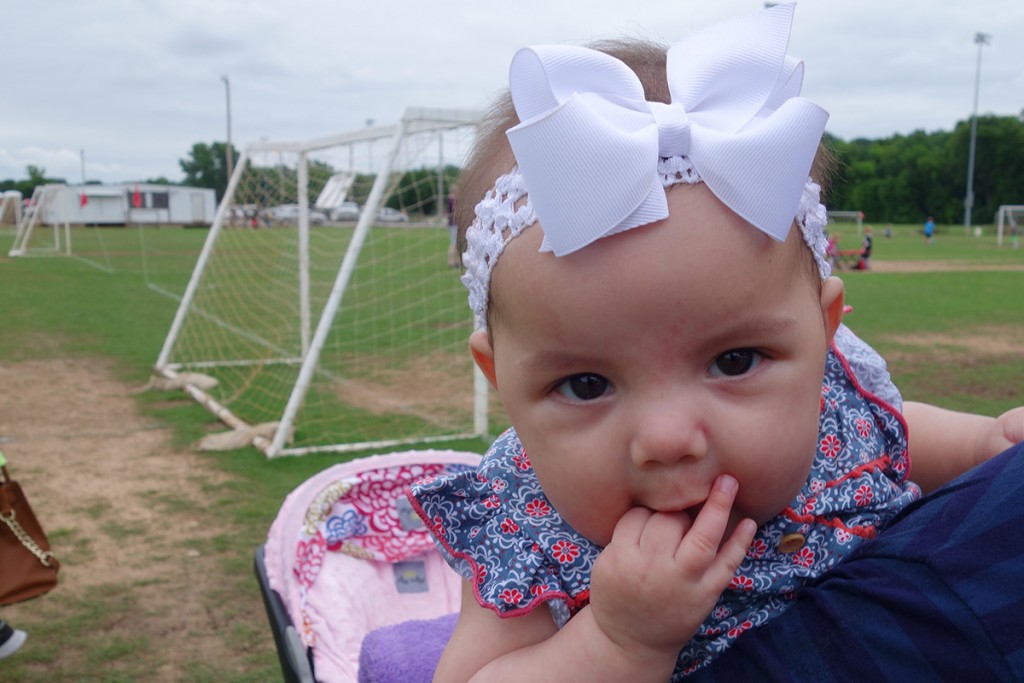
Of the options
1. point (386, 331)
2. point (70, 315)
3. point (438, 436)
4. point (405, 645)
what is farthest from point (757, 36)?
point (70, 315)

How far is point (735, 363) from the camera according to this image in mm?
980

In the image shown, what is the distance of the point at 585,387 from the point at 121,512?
480 cm

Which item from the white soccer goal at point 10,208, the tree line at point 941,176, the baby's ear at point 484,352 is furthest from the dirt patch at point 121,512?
the tree line at point 941,176

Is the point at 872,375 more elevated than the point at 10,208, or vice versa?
the point at 10,208

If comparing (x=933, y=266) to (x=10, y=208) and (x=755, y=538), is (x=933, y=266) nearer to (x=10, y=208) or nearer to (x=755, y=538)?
(x=755, y=538)

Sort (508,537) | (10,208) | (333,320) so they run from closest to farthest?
1. (508,537)
2. (333,320)
3. (10,208)

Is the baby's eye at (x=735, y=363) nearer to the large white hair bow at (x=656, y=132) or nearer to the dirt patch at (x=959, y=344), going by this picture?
the large white hair bow at (x=656, y=132)

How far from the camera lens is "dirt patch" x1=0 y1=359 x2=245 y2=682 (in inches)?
154

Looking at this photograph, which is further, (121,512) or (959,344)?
(959,344)

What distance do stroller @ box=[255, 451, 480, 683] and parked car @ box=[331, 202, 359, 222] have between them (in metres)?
6.22

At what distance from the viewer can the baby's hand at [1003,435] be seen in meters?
1.31

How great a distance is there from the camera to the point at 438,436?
245 inches

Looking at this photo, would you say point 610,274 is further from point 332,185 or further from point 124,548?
point 332,185

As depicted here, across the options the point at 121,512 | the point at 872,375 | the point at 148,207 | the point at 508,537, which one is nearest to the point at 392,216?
the point at 121,512
